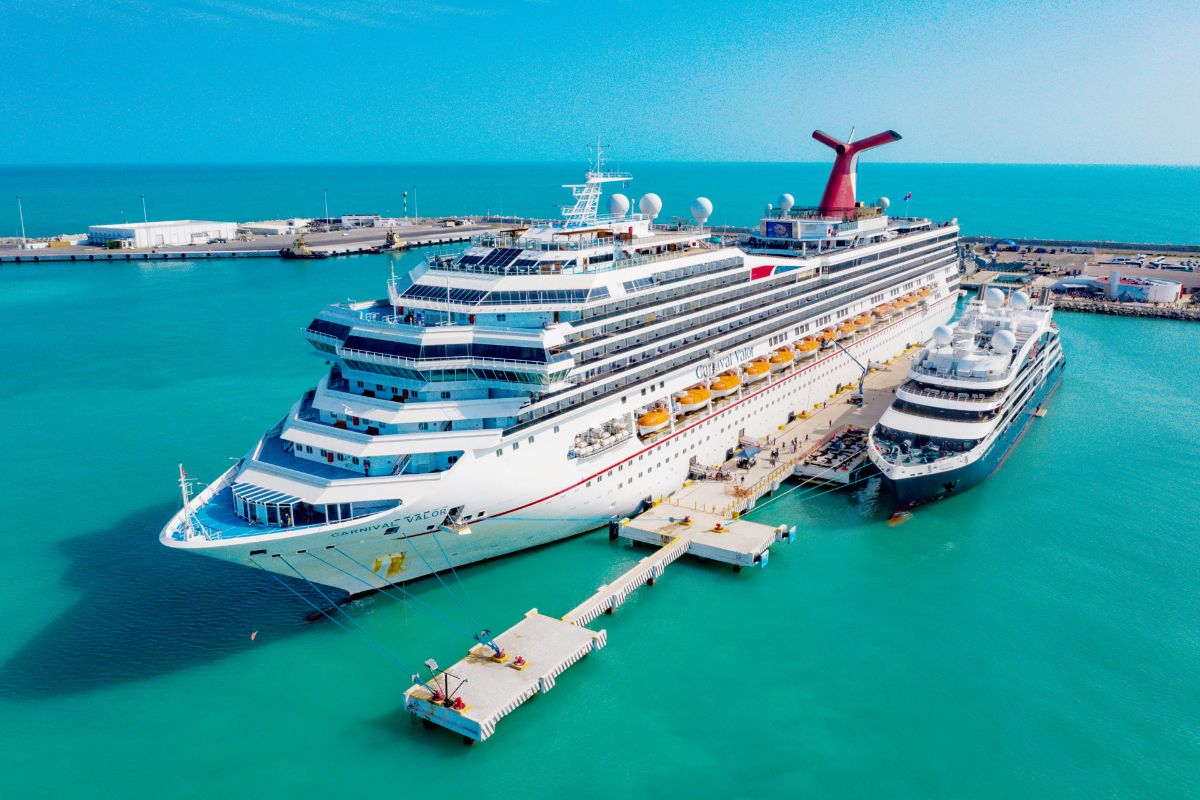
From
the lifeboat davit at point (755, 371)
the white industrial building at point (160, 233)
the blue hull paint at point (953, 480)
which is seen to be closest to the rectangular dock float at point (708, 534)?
the blue hull paint at point (953, 480)

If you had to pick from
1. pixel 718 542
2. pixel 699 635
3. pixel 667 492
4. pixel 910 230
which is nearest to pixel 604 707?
pixel 699 635

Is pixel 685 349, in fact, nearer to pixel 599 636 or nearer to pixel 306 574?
pixel 599 636

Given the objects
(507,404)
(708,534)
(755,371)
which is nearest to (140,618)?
(507,404)

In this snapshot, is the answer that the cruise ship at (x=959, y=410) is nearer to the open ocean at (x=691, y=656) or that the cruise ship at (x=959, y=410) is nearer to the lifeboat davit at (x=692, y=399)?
the open ocean at (x=691, y=656)

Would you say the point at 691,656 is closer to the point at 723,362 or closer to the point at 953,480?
the point at 953,480

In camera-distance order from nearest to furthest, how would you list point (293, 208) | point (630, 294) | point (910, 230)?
point (630, 294) → point (910, 230) → point (293, 208)

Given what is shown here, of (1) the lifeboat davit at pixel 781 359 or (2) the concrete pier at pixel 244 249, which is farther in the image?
(2) the concrete pier at pixel 244 249
